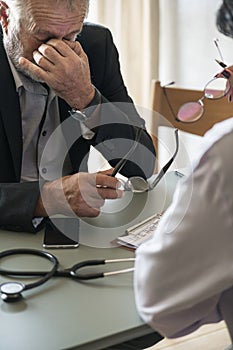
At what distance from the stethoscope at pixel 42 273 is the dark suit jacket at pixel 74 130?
0.12 m

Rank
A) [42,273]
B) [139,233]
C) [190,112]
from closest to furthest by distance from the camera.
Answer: [42,273]
[139,233]
[190,112]

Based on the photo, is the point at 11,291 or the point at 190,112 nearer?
the point at 11,291

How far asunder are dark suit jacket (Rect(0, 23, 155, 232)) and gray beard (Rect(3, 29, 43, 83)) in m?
0.03

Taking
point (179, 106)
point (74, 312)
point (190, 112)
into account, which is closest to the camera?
point (74, 312)

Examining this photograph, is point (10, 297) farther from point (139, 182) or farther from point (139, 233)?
point (139, 182)

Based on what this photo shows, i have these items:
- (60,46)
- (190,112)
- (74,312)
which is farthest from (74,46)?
(74,312)

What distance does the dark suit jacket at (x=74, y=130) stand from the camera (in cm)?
129

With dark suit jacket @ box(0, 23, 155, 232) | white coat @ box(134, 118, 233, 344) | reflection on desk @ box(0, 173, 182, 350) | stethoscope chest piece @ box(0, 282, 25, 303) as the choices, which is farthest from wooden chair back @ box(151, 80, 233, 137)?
white coat @ box(134, 118, 233, 344)

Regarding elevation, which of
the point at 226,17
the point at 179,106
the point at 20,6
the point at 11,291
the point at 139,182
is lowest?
the point at 179,106

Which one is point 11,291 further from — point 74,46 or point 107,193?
point 74,46

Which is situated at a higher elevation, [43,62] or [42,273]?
[43,62]

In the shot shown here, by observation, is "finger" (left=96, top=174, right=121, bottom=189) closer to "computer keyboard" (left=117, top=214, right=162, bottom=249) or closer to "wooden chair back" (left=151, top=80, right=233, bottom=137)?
"computer keyboard" (left=117, top=214, right=162, bottom=249)

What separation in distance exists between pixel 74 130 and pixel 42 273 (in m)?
0.67

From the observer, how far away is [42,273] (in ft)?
3.46
